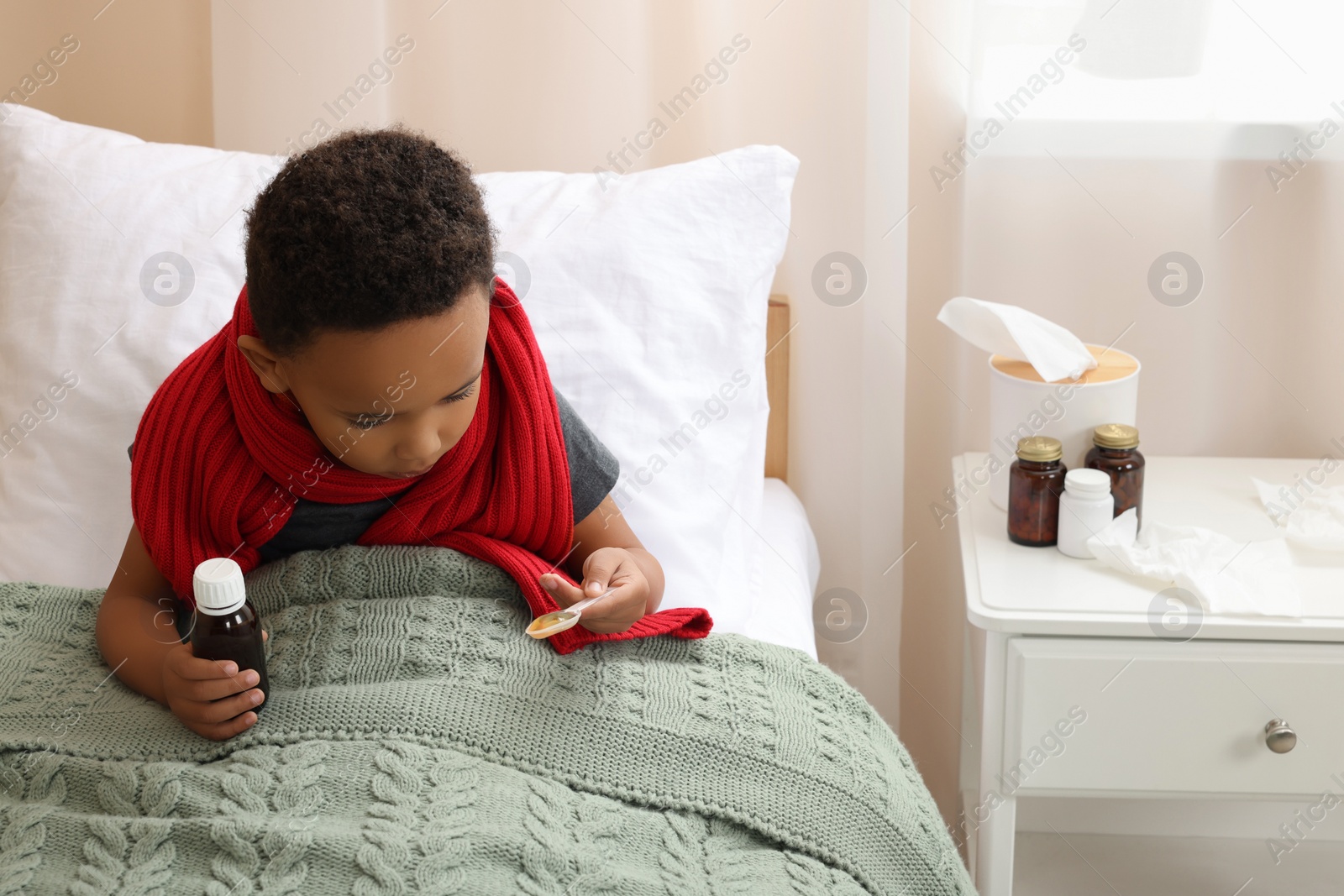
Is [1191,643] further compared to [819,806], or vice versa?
[1191,643]

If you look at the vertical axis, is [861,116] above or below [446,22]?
below

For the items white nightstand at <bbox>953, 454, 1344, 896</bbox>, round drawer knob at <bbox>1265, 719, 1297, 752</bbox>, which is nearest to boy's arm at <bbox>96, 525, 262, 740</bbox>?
white nightstand at <bbox>953, 454, 1344, 896</bbox>

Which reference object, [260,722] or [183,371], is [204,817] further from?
[183,371]

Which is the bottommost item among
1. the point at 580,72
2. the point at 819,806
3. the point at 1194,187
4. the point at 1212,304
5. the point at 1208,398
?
the point at 819,806

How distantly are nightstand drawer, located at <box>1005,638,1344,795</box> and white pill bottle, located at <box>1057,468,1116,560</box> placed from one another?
0.36 feet

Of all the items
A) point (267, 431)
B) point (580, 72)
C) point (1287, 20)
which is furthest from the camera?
point (580, 72)

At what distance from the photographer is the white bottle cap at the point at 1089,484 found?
1072mm

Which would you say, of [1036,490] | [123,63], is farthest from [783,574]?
Answer: [123,63]

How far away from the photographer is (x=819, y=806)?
0.79 metres

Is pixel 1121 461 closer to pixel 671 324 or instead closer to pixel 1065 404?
pixel 1065 404

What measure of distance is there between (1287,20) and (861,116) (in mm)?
473

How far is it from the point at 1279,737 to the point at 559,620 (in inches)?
26.8

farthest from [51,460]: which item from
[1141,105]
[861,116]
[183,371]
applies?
[1141,105]

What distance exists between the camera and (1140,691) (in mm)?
1031
